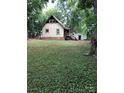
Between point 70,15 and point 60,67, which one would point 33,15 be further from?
point 60,67

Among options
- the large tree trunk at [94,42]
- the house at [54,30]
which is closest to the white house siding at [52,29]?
the house at [54,30]

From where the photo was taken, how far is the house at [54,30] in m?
2.32

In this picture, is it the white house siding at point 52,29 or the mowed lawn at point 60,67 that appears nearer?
the mowed lawn at point 60,67

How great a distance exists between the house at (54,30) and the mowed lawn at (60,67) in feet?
0.11

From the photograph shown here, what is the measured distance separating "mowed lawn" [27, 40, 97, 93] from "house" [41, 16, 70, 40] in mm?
34

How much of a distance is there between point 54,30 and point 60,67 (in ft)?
0.82

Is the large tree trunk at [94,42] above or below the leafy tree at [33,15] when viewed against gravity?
below

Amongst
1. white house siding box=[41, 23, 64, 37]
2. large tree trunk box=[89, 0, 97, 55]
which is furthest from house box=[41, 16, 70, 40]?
large tree trunk box=[89, 0, 97, 55]

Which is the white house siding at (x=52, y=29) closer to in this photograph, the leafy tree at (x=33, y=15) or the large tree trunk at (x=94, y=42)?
the leafy tree at (x=33, y=15)

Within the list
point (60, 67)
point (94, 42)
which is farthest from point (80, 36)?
point (60, 67)

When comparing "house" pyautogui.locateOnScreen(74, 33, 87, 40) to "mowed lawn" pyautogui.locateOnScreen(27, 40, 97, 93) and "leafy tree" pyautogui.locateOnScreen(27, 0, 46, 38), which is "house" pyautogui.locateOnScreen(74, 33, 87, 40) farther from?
"leafy tree" pyautogui.locateOnScreen(27, 0, 46, 38)

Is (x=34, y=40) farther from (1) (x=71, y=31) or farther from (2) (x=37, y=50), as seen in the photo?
(1) (x=71, y=31)
